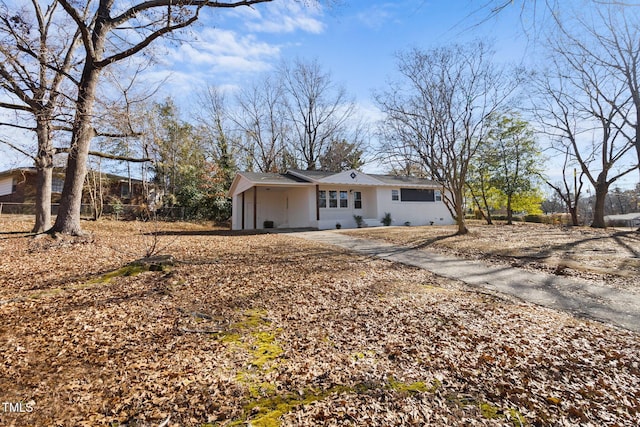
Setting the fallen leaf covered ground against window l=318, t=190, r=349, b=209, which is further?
window l=318, t=190, r=349, b=209

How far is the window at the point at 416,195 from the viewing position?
2033 centimetres

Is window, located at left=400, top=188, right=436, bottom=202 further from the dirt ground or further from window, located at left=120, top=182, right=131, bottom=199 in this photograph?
window, located at left=120, top=182, right=131, bottom=199

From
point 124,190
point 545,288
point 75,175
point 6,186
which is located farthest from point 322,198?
point 6,186

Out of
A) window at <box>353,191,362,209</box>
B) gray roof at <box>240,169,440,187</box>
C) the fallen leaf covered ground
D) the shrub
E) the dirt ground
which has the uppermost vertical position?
gray roof at <box>240,169,440,187</box>

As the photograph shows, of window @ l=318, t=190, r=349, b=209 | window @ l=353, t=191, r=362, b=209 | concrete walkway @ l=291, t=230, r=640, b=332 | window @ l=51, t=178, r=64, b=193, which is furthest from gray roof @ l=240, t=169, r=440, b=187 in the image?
window @ l=51, t=178, r=64, b=193

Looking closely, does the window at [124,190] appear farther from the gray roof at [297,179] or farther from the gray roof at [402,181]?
the gray roof at [402,181]

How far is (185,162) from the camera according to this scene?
2458 cm

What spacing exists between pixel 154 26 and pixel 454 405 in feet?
30.4

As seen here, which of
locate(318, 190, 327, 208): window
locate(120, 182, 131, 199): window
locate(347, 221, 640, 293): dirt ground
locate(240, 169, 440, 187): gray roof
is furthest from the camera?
locate(120, 182, 131, 199): window

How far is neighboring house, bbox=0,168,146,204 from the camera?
70.7 feet

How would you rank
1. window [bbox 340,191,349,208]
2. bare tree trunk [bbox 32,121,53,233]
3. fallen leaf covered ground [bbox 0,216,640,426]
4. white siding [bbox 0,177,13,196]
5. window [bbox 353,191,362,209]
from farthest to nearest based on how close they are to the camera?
white siding [bbox 0,177,13,196] < window [bbox 353,191,362,209] < window [bbox 340,191,349,208] < bare tree trunk [bbox 32,121,53,233] < fallen leaf covered ground [bbox 0,216,640,426]

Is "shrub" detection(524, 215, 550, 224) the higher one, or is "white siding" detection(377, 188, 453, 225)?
"white siding" detection(377, 188, 453, 225)

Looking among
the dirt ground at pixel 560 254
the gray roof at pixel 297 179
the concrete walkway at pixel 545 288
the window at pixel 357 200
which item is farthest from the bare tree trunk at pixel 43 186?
the window at pixel 357 200

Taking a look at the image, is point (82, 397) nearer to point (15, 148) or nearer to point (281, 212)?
point (15, 148)
